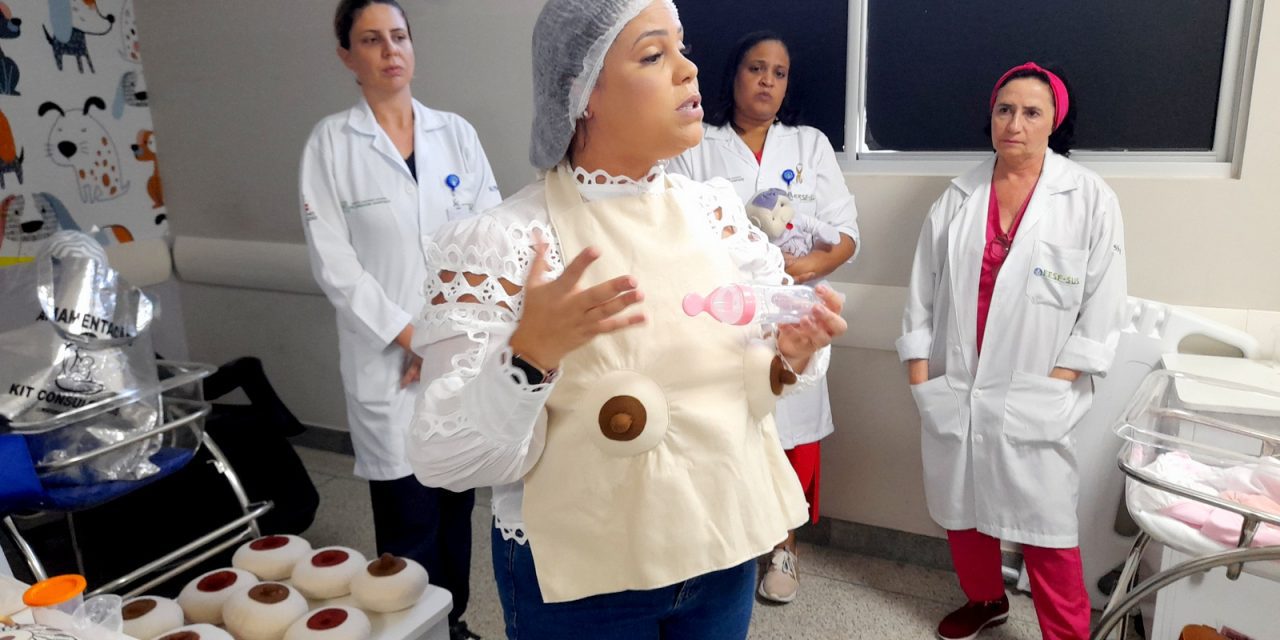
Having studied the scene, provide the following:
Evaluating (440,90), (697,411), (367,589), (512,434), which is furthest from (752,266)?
(440,90)

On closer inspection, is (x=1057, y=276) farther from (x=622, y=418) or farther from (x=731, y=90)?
(x=622, y=418)

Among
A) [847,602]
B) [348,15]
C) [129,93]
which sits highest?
[348,15]

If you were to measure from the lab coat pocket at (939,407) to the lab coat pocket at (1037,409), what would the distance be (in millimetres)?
125

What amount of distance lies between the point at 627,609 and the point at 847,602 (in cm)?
161

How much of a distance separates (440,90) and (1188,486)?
102 inches

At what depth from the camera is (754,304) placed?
44.1 inches

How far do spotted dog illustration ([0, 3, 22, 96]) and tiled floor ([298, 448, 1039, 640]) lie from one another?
205cm

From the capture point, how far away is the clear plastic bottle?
43.3 inches

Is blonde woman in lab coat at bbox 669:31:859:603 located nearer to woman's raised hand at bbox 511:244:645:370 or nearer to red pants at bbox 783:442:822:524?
red pants at bbox 783:442:822:524

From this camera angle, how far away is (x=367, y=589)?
1.50 m

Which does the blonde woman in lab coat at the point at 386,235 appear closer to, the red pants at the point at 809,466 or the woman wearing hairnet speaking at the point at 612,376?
the red pants at the point at 809,466

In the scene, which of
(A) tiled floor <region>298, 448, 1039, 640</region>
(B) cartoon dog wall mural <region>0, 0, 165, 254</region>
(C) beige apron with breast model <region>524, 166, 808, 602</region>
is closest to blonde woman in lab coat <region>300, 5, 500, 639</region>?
(A) tiled floor <region>298, 448, 1039, 640</region>

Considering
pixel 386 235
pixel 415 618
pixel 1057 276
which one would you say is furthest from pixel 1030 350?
pixel 386 235

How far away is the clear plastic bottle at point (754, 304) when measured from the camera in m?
1.10
